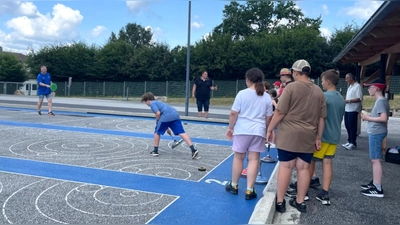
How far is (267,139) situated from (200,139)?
17.5 feet

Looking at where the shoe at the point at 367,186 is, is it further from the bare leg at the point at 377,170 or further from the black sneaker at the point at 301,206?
the black sneaker at the point at 301,206

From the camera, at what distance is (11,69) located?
155 ft

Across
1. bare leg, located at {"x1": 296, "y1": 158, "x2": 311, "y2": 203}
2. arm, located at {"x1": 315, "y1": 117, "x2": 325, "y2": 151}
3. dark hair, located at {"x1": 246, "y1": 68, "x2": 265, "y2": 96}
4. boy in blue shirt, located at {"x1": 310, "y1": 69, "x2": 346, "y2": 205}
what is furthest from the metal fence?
bare leg, located at {"x1": 296, "y1": 158, "x2": 311, "y2": 203}

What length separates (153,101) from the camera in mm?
7758

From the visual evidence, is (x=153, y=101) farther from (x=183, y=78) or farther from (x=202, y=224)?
(x=183, y=78)

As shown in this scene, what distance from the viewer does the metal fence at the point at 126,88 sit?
117ft

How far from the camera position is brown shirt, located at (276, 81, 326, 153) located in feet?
15.0

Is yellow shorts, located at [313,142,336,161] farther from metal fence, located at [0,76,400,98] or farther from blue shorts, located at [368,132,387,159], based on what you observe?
metal fence, located at [0,76,400,98]

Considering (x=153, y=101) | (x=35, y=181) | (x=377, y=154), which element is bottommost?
(x=35, y=181)

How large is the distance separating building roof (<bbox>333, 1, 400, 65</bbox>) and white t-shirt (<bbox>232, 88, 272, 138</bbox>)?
6.45ft

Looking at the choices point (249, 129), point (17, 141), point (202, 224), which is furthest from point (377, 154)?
point (17, 141)

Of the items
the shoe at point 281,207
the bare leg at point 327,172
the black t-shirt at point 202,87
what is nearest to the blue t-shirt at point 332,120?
the bare leg at point 327,172

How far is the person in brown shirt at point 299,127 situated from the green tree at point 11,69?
48.8 m

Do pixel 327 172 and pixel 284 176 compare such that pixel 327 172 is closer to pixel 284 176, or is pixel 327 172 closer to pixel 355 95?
pixel 284 176
